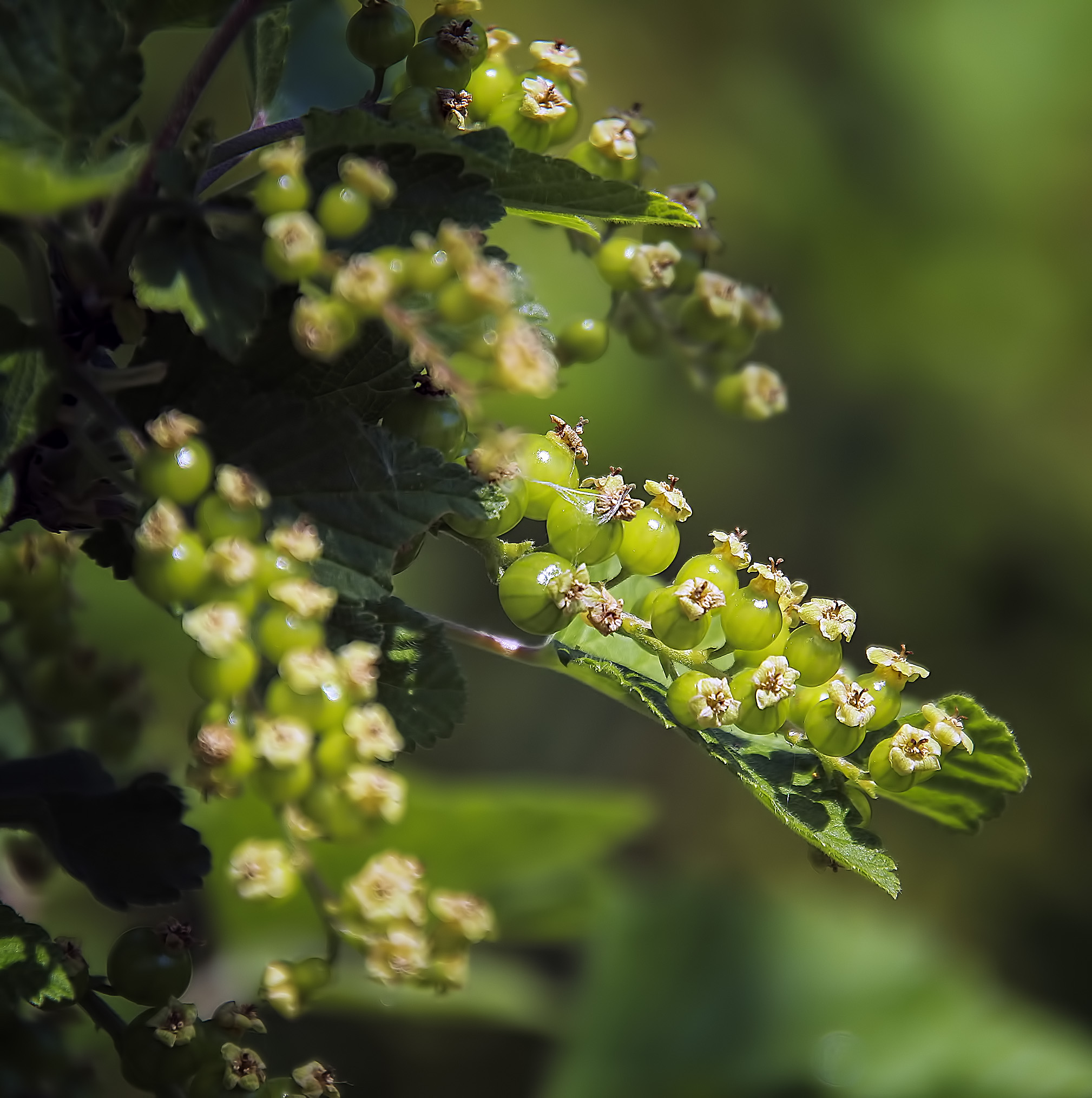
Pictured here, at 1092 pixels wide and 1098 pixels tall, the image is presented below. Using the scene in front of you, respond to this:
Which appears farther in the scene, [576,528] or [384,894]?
[576,528]

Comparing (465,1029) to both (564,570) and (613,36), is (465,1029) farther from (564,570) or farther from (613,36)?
(613,36)

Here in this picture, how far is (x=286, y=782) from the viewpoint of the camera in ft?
1.60

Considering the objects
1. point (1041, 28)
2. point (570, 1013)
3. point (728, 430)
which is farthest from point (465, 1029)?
point (1041, 28)

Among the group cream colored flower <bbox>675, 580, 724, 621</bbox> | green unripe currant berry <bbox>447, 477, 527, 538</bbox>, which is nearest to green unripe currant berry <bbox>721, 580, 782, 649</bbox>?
cream colored flower <bbox>675, 580, 724, 621</bbox>

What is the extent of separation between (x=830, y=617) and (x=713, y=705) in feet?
0.26

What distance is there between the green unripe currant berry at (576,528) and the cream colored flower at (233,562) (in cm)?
19

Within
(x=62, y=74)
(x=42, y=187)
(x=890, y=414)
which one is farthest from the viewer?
(x=890, y=414)

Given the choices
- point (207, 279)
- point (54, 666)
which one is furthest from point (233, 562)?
point (54, 666)

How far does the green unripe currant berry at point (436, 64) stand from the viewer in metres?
0.63

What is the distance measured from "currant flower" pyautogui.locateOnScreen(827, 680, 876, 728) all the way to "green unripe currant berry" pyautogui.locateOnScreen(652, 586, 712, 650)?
0.07 m

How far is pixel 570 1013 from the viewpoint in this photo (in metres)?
1.77

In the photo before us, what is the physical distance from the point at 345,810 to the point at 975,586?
266 centimetres

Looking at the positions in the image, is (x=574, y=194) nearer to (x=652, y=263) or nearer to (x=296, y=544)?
(x=652, y=263)

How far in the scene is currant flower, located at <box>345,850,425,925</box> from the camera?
0.50 meters
